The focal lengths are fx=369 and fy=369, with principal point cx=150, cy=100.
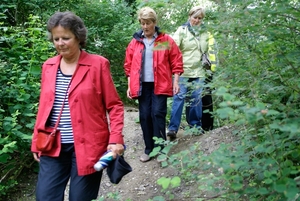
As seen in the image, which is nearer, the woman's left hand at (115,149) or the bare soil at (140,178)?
the woman's left hand at (115,149)

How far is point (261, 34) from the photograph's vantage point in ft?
7.89

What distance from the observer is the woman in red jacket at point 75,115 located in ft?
8.90

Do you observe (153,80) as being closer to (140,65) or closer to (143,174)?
(140,65)

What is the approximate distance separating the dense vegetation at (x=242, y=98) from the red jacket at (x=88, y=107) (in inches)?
23.7

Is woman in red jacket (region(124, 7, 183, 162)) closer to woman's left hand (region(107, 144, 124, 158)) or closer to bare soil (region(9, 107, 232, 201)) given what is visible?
bare soil (region(9, 107, 232, 201))

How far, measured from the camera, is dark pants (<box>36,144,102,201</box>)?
2.70 m

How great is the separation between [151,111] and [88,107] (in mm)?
2199

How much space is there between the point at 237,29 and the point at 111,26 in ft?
23.8

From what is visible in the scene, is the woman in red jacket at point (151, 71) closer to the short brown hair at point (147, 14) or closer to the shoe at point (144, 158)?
the short brown hair at point (147, 14)

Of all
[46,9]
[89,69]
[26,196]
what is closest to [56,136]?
[89,69]

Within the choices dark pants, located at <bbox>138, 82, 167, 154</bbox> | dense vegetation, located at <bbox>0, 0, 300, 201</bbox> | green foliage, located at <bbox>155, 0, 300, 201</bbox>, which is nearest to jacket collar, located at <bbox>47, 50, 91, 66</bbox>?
dense vegetation, located at <bbox>0, 0, 300, 201</bbox>

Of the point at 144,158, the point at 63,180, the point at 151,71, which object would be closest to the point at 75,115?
the point at 63,180

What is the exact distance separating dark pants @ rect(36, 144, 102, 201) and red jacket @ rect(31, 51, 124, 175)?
7 centimetres

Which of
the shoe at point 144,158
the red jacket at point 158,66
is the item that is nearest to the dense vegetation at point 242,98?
the red jacket at point 158,66
